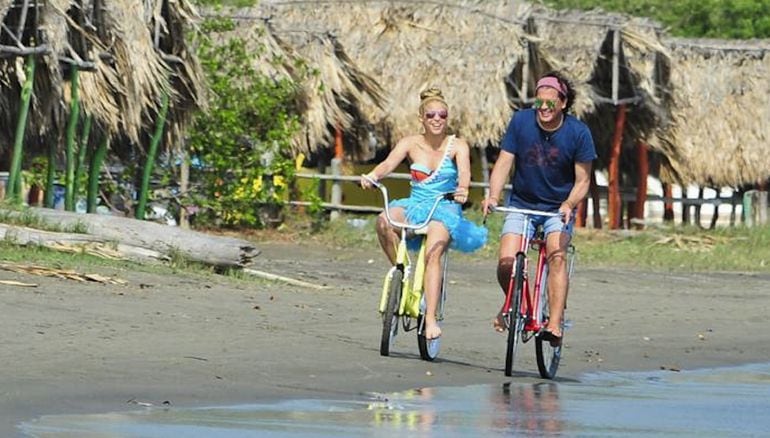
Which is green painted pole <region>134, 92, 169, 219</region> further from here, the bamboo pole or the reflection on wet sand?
the reflection on wet sand

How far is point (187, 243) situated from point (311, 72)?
10.8 m

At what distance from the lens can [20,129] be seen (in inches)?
653

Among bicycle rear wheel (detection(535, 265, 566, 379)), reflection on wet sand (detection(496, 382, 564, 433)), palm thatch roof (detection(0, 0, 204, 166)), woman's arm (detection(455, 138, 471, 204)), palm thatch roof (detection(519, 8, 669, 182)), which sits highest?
palm thatch roof (detection(519, 8, 669, 182))

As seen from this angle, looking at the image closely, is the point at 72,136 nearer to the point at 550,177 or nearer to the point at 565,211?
the point at 550,177

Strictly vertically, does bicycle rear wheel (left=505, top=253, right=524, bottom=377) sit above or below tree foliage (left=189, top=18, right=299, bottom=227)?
below

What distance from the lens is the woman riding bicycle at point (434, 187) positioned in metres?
10.5

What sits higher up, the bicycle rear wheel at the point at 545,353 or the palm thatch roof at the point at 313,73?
the palm thatch roof at the point at 313,73

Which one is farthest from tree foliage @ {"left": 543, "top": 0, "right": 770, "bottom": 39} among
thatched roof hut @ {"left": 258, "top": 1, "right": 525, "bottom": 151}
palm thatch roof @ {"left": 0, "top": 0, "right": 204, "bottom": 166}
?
palm thatch roof @ {"left": 0, "top": 0, "right": 204, "bottom": 166}

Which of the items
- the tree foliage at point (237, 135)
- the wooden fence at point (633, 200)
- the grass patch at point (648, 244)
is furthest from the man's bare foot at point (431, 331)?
the wooden fence at point (633, 200)

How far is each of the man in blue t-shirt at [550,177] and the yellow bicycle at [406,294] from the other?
0.51 meters

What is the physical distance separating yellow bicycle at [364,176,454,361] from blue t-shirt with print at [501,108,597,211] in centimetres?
53

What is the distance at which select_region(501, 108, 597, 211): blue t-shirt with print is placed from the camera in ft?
33.0

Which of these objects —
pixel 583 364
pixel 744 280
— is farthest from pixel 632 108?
pixel 583 364

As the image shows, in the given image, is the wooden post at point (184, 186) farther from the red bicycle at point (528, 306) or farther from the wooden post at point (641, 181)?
the red bicycle at point (528, 306)
